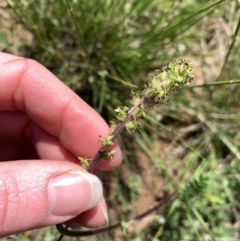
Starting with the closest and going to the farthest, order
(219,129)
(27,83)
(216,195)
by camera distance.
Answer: (27,83) < (216,195) < (219,129)

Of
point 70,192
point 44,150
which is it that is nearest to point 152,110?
point 44,150

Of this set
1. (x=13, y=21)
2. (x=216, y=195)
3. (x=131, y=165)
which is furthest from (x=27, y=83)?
(x=216, y=195)

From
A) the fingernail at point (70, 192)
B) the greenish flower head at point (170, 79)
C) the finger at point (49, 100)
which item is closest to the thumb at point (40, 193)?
the fingernail at point (70, 192)

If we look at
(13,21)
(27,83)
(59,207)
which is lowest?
(59,207)

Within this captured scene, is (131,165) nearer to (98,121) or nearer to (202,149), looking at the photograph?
(202,149)

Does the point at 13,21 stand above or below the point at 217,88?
above

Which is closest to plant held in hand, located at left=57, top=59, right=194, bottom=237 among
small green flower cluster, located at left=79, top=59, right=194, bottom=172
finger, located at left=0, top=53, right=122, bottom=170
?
small green flower cluster, located at left=79, top=59, right=194, bottom=172

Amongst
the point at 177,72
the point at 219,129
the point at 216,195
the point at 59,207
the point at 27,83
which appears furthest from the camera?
the point at 219,129
